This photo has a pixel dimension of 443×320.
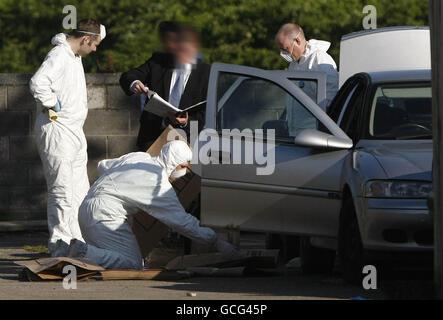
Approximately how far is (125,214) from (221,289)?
139cm

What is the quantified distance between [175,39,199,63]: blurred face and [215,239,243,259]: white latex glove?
2365mm

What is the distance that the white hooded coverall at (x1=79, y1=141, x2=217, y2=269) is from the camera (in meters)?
9.09

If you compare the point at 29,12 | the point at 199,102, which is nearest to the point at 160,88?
the point at 199,102

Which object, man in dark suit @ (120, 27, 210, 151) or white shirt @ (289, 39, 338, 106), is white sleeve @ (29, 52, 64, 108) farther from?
white shirt @ (289, 39, 338, 106)

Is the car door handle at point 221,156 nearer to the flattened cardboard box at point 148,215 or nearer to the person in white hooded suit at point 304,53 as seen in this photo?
the flattened cardboard box at point 148,215

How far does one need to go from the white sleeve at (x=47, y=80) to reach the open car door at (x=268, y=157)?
1.95m

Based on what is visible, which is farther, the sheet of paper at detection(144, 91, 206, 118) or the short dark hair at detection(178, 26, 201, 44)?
the short dark hair at detection(178, 26, 201, 44)

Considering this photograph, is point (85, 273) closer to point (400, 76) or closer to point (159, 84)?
point (400, 76)

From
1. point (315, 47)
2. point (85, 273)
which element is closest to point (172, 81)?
point (315, 47)

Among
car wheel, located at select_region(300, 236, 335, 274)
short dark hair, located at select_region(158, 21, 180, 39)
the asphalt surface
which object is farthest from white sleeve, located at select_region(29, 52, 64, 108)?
car wheel, located at select_region(300, 236, 335, 274)

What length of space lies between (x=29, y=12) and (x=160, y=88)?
1426 centimetres

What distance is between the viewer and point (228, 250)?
941 centimetres

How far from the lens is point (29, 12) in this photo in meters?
24.9

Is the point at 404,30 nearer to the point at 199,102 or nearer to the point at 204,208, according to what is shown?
the point at 199,102
